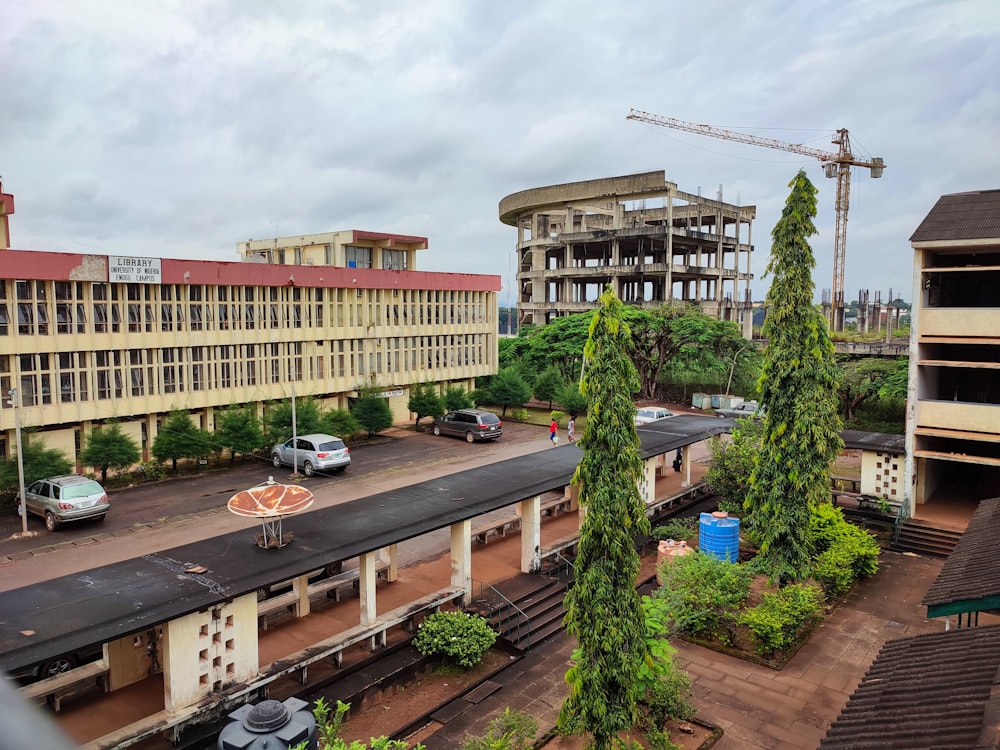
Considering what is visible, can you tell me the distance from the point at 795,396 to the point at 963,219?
8.89 meters

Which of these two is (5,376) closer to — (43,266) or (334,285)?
(43,266)

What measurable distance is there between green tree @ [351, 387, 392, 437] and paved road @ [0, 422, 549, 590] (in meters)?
0.94

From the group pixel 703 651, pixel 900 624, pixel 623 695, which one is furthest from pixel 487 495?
pixel 900 624

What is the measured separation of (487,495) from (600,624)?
710 centimetres

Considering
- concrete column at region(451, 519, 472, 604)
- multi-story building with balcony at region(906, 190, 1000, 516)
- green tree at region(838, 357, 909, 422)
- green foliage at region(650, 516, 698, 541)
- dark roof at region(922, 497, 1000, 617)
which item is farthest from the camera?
green tree at region(838, 357, 909, 422)

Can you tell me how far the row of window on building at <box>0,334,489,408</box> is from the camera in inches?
1023

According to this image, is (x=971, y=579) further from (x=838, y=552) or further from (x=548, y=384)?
(x=548, y=384)

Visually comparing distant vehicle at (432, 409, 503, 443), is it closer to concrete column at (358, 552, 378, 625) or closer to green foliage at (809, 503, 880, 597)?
green foliage at (809, 503, 880, 597)

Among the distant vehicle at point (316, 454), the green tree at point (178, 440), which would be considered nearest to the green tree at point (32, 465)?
the green tree at point (178, 440)

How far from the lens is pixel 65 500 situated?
21.5 metres

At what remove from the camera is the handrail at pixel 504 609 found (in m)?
15.1

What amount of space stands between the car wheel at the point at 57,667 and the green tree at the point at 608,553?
8702 mm

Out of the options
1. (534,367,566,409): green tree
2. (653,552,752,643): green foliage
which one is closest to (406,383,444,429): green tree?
(534,367,566,409): green tree

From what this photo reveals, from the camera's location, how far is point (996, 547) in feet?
40.0
